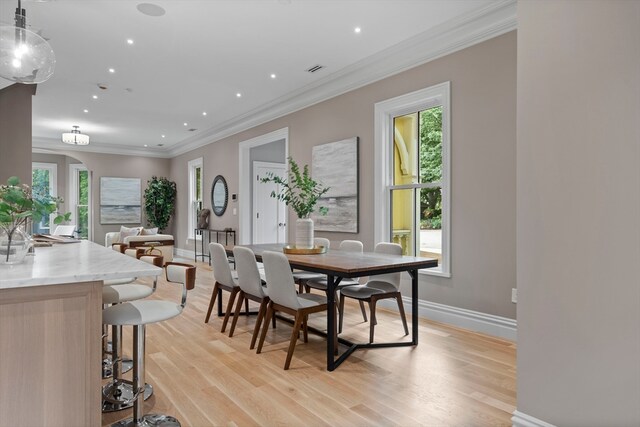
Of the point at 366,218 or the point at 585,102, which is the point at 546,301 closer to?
the point at 585,102

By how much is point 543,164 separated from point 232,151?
677 centimetres

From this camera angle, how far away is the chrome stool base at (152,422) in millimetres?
1909

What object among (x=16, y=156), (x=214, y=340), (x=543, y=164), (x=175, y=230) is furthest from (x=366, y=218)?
(x=175, y=230)

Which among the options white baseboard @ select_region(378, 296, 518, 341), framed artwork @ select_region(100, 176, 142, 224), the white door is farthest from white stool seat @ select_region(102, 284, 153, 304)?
framed artwork @ select_region(100, 176, 142, 224)

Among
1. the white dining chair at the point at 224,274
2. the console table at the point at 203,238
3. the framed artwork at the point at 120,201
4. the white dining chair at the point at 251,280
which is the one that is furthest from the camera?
the framed artwork at the point at 120,201

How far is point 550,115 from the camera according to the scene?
1690mm

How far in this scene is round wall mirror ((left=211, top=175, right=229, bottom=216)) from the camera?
8052 mm

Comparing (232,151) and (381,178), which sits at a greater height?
(232,151)

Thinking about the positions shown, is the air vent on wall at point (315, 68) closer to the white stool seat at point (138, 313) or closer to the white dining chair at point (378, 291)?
the white dining chair at point (378, 291)

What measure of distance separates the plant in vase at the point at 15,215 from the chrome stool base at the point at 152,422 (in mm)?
945

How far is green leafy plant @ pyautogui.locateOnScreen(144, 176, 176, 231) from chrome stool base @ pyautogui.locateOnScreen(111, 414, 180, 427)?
28.9ft

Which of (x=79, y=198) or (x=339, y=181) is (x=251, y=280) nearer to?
(x=339, y=181)

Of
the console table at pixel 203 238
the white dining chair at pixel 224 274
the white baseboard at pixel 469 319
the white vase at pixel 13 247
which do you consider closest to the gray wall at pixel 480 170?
the white baseboard at pixel 469 319

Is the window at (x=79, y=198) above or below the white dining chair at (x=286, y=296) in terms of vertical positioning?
above
